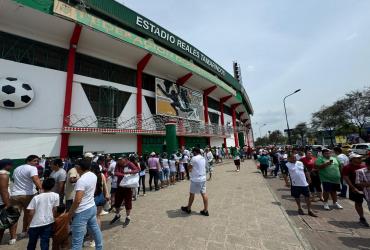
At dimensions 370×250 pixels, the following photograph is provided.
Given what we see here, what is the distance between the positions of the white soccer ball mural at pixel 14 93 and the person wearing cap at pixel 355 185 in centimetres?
1519

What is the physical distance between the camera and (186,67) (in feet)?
66.6

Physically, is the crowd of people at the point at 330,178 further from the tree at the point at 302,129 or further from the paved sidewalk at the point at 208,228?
the tree at the point at 302,129

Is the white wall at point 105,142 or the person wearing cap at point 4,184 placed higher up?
the white wall at point 105,142

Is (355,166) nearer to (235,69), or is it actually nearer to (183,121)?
(183,121)

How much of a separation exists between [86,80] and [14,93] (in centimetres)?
466

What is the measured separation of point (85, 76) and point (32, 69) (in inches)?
130

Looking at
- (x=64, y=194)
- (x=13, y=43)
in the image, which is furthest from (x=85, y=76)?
(x=64, y=194)

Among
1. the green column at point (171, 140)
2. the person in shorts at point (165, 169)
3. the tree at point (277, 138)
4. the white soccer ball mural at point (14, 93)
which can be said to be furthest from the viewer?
the tree at point (277, 138)

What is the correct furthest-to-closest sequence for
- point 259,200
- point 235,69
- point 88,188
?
point 235,69 < point 259,200 < point 88,188

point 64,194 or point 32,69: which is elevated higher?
point 32,69

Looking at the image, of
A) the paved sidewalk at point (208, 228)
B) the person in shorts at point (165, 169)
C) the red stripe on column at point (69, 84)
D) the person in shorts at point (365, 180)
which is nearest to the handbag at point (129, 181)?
the paved sidewalk at point (208, 228)

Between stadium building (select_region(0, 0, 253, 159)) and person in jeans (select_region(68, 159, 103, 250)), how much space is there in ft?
37.2

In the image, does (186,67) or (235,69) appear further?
(235,69)

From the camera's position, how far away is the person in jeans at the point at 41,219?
2.75 m
